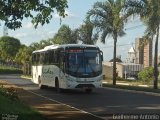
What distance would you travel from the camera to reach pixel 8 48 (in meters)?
148

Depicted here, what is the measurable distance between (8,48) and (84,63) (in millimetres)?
118413

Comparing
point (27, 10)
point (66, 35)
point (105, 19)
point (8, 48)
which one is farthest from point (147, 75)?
point (8, 48)

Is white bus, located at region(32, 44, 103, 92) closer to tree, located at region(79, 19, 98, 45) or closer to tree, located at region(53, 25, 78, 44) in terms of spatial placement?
tree, located at region(79, 19, 98, 45)

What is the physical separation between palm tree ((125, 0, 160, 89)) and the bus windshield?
9008 millimetres

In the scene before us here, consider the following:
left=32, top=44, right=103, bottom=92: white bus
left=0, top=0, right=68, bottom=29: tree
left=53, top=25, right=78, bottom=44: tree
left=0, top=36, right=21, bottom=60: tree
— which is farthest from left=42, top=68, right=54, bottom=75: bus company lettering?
left=0, top=36, right=21, bottom=60: tree

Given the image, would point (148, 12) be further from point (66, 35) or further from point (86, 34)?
point (66, 35)

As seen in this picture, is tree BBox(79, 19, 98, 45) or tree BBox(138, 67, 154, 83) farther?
tree BBox(138, 67, 154, 83)

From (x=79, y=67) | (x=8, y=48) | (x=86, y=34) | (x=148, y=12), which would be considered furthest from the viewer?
(x=8, y=48)

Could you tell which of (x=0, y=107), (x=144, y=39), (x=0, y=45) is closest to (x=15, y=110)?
(x=0, y=107)

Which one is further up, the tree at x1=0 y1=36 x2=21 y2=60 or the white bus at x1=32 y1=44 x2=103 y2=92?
the tree at x1=0 y1=36 x2=21 y2=60

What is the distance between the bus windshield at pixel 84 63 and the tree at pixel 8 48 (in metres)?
114

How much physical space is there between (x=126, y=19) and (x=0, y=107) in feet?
90.2

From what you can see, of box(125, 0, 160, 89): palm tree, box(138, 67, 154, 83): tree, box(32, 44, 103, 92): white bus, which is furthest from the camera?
box(138, 67, 154, 83): tree

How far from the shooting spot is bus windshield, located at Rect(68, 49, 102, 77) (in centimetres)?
3167
